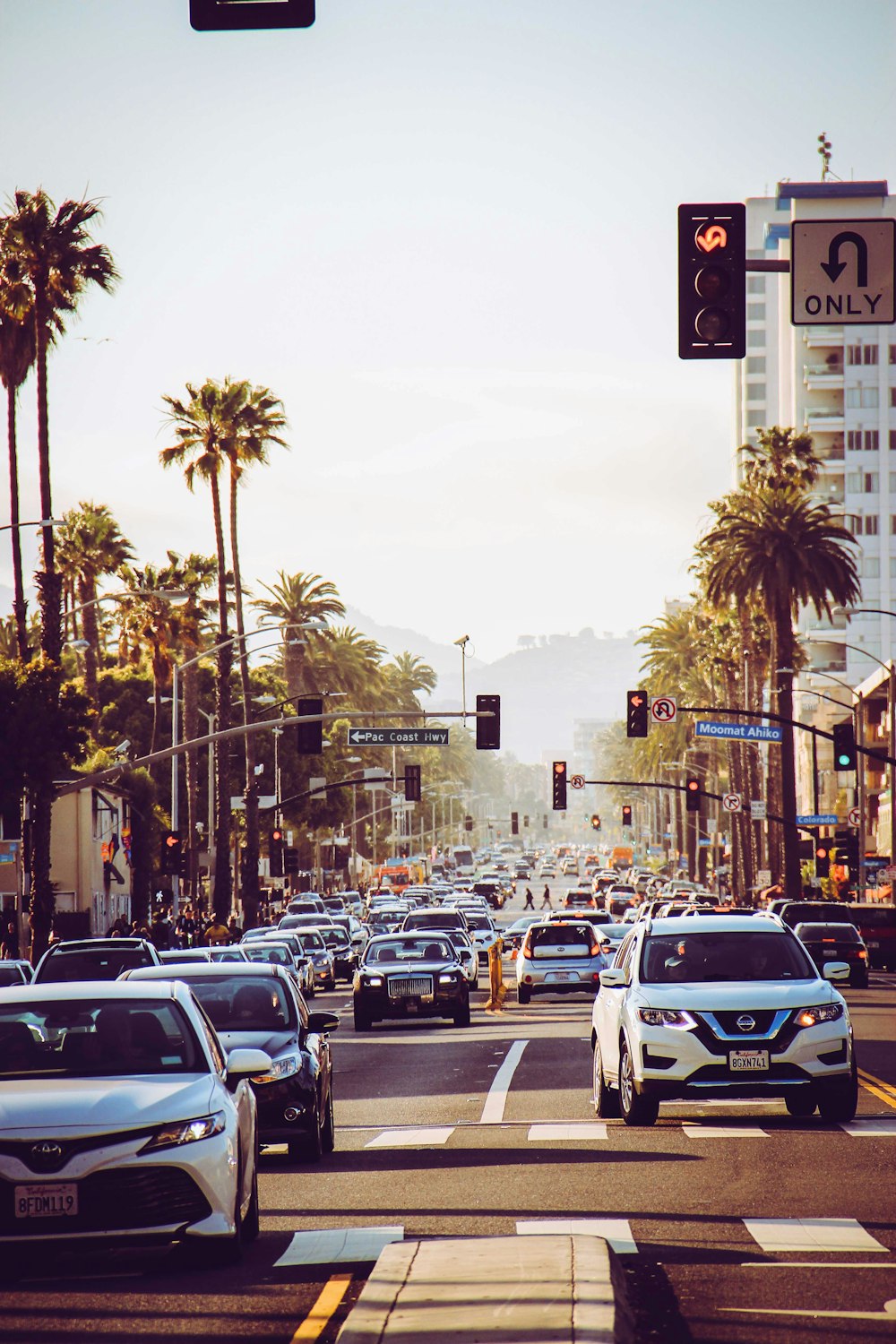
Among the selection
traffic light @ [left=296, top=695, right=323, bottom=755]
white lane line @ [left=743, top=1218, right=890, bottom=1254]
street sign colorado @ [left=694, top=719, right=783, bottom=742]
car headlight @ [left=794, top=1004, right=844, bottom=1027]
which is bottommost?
white lane line @ [left=743, top=1218, right=890, bottom=1254]

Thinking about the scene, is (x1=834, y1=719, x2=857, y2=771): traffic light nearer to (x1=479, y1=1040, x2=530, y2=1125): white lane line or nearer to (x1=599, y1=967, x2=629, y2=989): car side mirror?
(x1=479, y1=1040, x2=530, y2=1125): white lane line

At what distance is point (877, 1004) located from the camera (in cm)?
3675

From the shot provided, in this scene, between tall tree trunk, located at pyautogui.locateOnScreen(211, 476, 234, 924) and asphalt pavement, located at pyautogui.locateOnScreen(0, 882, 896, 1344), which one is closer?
asphalt pavement, located at pyautogui.locateOnScreen(0, 882, 896, 1344)

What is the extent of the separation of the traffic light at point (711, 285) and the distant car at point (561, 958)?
80.8 ft

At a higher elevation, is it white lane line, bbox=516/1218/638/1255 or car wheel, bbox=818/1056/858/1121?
white lane line, bbox=516/1218/638/1255

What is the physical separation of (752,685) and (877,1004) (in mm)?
51380

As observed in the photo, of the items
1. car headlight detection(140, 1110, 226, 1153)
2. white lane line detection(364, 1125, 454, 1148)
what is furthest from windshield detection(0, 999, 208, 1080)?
white lane line detection(364, 1125, 454, 1148)

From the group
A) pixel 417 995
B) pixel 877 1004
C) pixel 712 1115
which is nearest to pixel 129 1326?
pixel 712 1115

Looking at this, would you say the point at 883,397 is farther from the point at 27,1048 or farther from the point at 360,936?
the point at 27,1048

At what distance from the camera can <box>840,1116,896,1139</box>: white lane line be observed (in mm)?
16219

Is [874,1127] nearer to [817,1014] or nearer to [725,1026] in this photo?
[817,1014]

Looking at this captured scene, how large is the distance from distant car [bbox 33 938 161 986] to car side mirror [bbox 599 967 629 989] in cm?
1053

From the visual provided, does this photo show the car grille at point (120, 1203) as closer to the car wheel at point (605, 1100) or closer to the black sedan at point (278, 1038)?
the black sedan at point (278, 1038)

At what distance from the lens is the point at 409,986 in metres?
32.4
